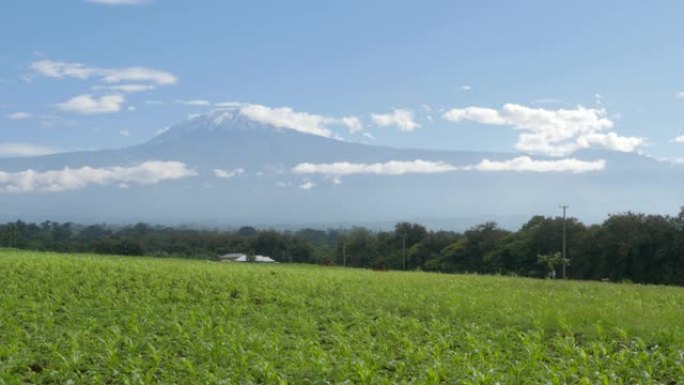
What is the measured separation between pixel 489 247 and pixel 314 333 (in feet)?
183

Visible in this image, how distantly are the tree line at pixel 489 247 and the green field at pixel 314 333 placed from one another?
97.4 feet

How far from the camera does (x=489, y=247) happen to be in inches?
2628

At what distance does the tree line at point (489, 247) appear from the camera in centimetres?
5141

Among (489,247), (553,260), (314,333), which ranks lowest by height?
(314,333)

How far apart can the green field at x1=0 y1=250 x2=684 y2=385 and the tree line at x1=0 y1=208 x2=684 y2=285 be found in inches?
1169

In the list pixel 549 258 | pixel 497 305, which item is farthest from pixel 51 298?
pixel 549 258

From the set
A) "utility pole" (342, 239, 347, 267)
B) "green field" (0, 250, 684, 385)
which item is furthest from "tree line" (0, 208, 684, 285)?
"green field" (0, 250, 684, 385)

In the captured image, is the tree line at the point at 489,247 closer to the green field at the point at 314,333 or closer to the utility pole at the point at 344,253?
the utility pole at the point at 344,253

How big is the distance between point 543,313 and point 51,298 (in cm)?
1168

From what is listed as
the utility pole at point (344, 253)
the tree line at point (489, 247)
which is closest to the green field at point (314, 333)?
the tree line at point (489, 247)

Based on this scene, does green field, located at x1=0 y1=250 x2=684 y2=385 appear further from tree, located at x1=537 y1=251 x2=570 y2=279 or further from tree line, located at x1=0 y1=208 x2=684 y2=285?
tree, located at x1=537 y1=251 x2=570 y2=279

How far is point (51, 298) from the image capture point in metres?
16.4

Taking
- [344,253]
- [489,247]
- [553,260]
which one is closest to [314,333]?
[553,260]

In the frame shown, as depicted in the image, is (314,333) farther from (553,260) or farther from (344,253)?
(344,253)
